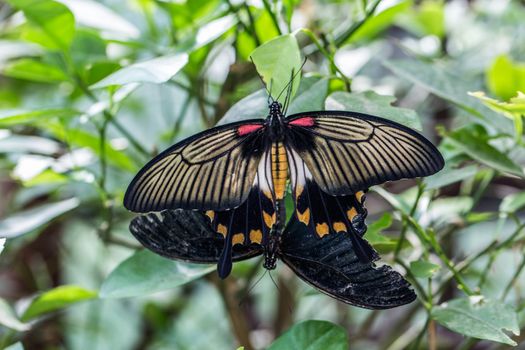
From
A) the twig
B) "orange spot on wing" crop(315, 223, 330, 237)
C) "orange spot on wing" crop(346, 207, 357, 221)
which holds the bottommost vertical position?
the twig

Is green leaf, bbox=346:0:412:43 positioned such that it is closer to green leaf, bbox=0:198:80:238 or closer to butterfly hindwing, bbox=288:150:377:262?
butterfly hindwing, bbox=288:150:377:262

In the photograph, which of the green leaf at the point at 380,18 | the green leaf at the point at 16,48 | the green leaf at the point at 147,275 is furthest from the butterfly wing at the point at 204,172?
the green leaf at the point at 16,48

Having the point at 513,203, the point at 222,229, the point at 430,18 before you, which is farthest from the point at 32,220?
the point at 430,18

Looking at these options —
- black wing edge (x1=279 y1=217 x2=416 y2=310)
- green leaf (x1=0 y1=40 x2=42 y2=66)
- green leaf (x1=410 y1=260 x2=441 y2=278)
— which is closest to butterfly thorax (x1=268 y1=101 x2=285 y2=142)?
black wing edge (x1=279 y1=217 x2=416 y2=310)

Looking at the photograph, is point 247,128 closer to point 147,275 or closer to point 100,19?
point 147,275

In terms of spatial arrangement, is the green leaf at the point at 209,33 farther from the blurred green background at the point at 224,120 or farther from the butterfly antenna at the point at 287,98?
the butterfly antenna at the point at 287,98
